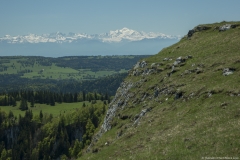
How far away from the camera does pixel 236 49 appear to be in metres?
48.0

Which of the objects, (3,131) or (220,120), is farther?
(3,131)

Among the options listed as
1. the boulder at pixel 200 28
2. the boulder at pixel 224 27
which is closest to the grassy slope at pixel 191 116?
the boulder at pixel 224 27

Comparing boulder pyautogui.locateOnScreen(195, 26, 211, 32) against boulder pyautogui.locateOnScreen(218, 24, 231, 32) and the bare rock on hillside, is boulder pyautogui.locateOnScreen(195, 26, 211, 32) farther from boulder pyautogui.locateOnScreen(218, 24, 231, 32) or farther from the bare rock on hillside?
the bare rock on hillside

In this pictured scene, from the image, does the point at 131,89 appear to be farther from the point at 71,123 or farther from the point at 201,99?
the point at 71,123

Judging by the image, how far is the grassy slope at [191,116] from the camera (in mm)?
23000

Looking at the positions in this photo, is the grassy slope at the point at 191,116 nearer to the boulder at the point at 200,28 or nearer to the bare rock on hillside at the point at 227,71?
the bare rock on hillside at the point at 227,71

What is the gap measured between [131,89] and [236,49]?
21.1 meters

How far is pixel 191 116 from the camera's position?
31.5 m

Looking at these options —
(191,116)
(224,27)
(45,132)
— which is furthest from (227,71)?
(45,132)

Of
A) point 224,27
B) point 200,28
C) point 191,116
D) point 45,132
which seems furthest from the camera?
point 45,132

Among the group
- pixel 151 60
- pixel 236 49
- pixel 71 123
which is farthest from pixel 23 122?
pixel 236 49

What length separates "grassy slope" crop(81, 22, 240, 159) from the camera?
23.0 metres

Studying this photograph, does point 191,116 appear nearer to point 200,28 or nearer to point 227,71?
point 227,71

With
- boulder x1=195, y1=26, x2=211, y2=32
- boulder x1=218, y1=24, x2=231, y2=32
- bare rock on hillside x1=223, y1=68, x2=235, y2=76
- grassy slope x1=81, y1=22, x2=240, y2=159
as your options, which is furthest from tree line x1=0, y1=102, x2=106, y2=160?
bare rock on hillside x1=223, y1=68, x2=235, y2=76
